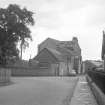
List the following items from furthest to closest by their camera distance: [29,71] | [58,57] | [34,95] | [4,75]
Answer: [58,57], [29,71], [4,75], [34,95]

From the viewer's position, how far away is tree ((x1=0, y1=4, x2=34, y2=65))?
129 feet

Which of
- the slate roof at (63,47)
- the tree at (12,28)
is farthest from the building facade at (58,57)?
the tree at (12,28)

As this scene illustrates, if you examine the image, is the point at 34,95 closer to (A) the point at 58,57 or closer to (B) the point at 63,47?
(A) the point at 58,57

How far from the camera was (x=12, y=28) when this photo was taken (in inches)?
1559

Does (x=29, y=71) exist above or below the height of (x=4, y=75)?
above

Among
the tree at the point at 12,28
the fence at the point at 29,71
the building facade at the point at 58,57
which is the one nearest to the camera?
the tree at the point at 12,28

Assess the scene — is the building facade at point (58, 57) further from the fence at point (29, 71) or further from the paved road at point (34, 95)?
the paved road at point (34, 95)

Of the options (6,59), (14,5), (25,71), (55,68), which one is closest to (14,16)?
(14,5)

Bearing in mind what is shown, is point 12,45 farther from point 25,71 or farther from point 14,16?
point 25,71

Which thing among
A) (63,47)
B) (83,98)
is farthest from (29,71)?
(83,98)

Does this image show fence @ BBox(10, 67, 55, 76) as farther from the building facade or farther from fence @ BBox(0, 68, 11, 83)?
fence @ BBox(0, 68, 11, 83)

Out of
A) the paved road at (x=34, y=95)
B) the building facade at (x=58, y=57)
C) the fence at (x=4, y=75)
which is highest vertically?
the building facade at (x=58, y=57)

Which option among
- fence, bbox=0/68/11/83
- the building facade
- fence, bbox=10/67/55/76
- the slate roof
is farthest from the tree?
the slate roof

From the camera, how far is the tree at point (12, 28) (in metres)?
39.4
